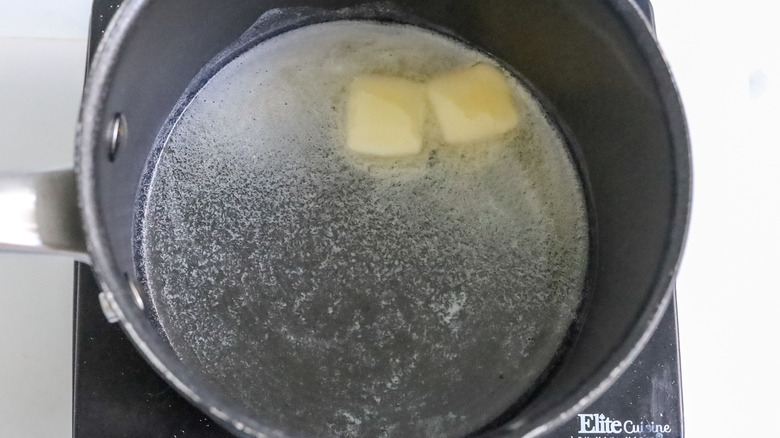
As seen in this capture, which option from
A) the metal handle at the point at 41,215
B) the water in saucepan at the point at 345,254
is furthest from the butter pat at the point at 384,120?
the metal handle at the point at 41,215

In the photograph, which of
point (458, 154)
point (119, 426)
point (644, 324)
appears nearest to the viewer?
point (644, 324)

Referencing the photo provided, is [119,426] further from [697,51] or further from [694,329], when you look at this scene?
[697,51]

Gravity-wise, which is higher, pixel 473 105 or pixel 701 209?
pixel 473 105

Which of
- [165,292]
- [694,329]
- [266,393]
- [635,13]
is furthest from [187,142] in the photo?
[694,329]

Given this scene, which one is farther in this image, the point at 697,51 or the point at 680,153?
the point at 697,51

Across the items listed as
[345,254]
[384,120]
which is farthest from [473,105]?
[345,254]

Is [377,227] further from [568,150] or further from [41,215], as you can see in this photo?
[41,215]
